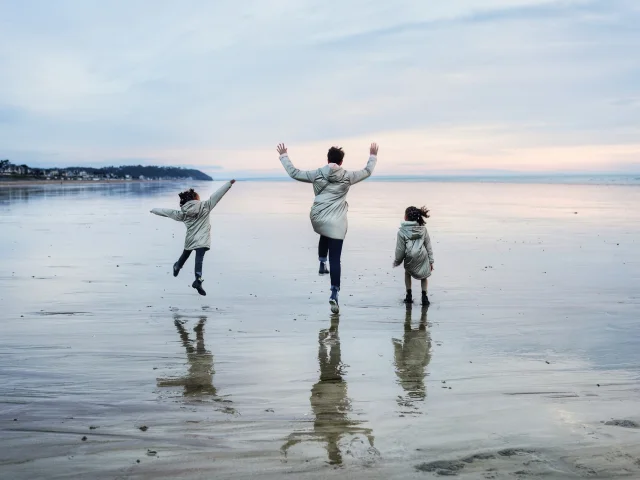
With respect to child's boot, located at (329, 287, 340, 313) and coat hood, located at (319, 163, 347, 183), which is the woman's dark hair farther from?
child's boot, located at (329, 287, 340, 313)

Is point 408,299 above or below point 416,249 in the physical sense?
below

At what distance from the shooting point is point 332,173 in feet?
32.2

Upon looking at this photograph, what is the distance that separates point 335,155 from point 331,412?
5.06 metres

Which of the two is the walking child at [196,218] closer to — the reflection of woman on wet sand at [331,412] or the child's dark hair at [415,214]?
the child's dark hair at [415,214]

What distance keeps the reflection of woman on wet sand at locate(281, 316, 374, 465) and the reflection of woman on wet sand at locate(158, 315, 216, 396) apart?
1031mm

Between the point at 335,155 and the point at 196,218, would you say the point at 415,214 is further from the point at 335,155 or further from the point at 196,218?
the point at 196,218

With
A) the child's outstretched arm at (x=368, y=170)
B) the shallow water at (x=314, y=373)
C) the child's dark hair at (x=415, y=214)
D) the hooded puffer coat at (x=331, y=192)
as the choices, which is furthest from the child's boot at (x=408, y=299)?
the child's outstretched arm at (x=368, y=170)

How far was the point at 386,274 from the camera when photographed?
14656mm

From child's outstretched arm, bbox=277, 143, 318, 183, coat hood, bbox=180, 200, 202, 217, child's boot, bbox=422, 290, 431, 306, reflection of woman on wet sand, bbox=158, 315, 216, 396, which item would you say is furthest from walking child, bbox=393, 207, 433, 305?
reflection of woman on wet sand, bbox=158, 315, 216, 396

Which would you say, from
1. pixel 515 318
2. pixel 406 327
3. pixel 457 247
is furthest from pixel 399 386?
pixel 457 247

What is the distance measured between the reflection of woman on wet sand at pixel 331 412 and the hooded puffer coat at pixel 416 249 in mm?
3776

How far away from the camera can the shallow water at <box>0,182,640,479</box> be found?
469 centimetres

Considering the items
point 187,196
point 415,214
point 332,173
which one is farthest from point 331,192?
point 187,196

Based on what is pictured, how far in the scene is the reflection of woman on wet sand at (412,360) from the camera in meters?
6.28
